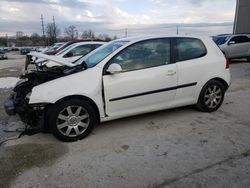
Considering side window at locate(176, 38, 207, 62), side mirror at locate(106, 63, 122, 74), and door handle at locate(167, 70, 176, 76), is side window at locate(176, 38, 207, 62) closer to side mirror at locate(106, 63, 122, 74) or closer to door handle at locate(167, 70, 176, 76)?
door handle at locate(167, 70, 176, 76)

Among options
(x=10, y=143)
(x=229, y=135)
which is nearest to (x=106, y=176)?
(x=10, y=143)

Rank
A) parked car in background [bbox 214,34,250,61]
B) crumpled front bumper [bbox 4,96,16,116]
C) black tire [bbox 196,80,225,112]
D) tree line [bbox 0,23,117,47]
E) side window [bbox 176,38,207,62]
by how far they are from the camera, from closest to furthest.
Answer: crumpled front bumper [bbox 4,96,16,116]
side window [bbox 176,38,207,62]
black tire [bbox 196,80,225,112]
parked car in background [bbox 214,34,250,61]
tree line [bbox 0,23,117,47]

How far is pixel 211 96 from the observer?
557 centimetres

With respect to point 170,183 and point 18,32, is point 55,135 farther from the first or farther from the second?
point 18,32

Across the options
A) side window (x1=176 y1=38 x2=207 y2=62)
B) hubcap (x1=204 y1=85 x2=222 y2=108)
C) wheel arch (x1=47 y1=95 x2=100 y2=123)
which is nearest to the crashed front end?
wheel arch (x1=47 y1=95 x2=100 y2=123)

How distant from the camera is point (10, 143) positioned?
14.5 ft

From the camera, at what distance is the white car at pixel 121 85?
→ 4282 mm

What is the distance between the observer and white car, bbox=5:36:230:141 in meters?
4.28

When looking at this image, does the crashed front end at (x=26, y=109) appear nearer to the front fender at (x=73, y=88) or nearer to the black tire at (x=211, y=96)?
the front fender at (x=73, y=88)

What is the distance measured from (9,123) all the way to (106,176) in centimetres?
293

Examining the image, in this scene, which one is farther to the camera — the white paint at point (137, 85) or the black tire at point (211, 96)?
the black tire at point (211, 96)

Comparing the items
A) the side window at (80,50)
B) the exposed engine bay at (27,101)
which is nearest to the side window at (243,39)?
the side window at (80,50)

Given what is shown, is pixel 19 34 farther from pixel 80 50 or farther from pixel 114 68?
pixel 114 68

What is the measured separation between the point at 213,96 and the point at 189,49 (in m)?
1.09
